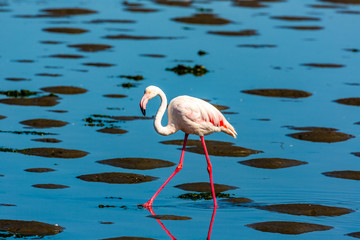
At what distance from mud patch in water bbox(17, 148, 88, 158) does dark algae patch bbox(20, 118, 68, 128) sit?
2057mm

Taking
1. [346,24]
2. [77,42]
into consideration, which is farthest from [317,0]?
[77,42]

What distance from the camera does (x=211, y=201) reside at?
12820 millimetres

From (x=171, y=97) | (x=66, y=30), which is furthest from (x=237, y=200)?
(x=66, y=30)

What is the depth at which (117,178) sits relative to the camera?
14.0 meters

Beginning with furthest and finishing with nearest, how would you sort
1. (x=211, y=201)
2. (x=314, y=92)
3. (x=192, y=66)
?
(x=192, y=66) < (x=314, y=92) < (x=211, y=201)

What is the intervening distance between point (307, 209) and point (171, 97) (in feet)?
27.3

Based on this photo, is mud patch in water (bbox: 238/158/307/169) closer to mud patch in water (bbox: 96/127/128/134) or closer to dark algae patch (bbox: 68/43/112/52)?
mud patch in water (bbox: 96/127/128/134)

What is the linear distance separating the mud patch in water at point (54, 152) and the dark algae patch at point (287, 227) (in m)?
4.86

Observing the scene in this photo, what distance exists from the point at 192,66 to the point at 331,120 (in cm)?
699

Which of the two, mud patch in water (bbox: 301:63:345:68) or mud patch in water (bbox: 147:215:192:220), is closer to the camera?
mud patch in water (bbox: 147:215:192:220)

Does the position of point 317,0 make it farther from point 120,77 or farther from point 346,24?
point 120,77

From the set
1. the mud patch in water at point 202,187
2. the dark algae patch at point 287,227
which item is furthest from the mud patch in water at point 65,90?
the dark algae patch at point 287,227

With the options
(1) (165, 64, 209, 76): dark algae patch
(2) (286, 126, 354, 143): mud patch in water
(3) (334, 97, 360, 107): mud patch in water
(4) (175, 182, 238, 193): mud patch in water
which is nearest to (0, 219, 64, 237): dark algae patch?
(4) (175, 182, 238, 193): mud patch in water

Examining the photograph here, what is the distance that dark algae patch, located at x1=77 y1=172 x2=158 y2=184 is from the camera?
1386 cm
